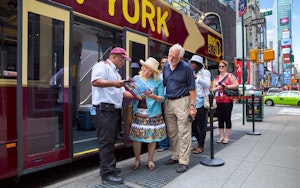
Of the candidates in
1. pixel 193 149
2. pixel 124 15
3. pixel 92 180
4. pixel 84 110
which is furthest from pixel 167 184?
pixel 84 110

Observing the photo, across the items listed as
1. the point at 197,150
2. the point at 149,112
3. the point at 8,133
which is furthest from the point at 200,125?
the point at 8,133

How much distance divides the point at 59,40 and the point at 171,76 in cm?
171

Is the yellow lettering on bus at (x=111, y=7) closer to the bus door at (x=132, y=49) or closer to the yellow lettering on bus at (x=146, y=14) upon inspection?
the yellow lettering on bus at (x=146, y=14)

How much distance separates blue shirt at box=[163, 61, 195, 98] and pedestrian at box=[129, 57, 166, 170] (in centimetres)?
17

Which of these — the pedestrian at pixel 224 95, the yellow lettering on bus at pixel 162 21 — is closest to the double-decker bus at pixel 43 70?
the yellow lettering on bus at pixel 162 21

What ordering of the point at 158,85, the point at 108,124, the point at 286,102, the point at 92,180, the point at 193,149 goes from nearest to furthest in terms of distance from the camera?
the point at 108,124 → the point at 92,180 → the point at 158,85 → the point at 193,149 → the point at 286,102

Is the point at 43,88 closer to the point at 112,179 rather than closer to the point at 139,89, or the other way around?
the point at 139,89

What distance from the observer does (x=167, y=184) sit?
11.6ft

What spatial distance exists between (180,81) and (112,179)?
1.72m

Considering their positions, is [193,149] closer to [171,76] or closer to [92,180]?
[171,76]

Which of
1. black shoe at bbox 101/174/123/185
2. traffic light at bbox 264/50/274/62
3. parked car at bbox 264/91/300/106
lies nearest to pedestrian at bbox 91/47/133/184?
black shoe at bbox 101/174/123/185

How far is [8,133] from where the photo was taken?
121 inches

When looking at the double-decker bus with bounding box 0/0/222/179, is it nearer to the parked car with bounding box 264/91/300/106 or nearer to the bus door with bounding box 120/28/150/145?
the bus door with bounding box 120/28/150/145

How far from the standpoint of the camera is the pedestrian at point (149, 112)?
393 centimetres
